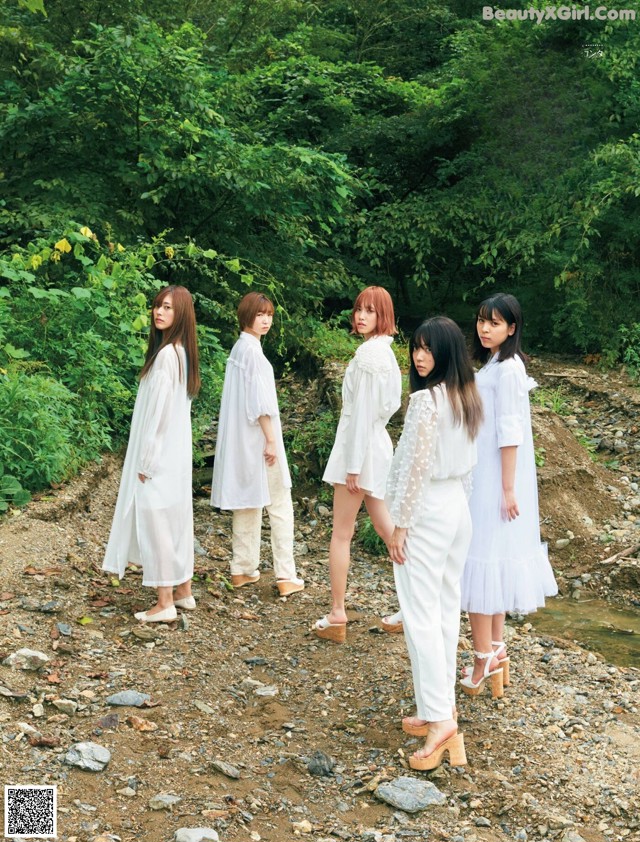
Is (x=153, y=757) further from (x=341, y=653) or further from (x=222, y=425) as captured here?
(x=222, y=425)

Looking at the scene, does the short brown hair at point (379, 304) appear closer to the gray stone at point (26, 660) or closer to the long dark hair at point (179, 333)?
the long dark hair at point (179, 333)

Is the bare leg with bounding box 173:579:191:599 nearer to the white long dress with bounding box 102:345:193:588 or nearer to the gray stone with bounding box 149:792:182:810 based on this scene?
the white long dress with bounding box 102:345:193:588

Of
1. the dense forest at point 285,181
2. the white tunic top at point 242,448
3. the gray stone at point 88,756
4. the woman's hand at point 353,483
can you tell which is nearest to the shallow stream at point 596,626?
the woman's hand at point 353,483

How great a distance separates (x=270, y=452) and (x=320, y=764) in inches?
94.0

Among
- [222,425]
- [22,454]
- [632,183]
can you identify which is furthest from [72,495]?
[632,183]

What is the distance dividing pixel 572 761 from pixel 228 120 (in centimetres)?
880

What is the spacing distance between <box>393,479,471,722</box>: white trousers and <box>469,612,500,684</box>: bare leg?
631 mm

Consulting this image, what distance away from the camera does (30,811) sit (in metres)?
3.66

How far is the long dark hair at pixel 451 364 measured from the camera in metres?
4.22

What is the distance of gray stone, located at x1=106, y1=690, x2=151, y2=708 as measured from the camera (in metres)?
4.66

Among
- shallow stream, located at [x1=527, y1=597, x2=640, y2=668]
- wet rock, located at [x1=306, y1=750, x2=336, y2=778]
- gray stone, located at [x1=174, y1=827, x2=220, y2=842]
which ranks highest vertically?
gray stone, located at [x1=174, y1=827, x2=220, y2=842]

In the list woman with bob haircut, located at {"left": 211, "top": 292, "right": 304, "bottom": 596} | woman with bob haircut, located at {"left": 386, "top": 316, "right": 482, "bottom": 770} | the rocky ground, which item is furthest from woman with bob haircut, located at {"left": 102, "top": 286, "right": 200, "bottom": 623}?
woman with bob haircut, located at {"left": 386, "top": 316, "right": 482, "bottom": 770}

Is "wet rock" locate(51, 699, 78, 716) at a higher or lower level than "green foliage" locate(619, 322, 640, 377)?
lower

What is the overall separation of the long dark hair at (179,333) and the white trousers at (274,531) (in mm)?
1081
